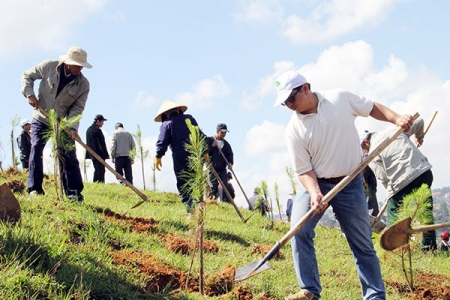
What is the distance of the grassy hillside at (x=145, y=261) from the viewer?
3643mm

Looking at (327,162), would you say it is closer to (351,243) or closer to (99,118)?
(351,243)

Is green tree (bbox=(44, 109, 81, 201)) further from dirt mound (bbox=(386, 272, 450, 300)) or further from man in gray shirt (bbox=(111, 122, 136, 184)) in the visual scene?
man in gray shirt (bbox=(111, 122, 136, 184))

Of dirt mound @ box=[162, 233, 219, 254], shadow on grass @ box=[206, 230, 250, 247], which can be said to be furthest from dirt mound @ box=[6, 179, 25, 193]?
shadow on grass @ box=[206, 230, 250, 247]

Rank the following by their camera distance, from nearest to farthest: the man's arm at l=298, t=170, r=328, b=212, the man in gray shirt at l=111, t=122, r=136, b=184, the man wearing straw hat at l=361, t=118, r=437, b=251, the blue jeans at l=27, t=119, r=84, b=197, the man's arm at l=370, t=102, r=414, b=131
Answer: the man's arm at l=298, t=170, r=328, b=212 → the man's arm at l=370, t=102, r=414, b=131 → the blue jeans at l=27, t=119, r=84, b=197 → the man wearing straw hat at l=361, t=118, r=437, b=251 → the man in gray shirt at l=111, t=122, r=136, b=184

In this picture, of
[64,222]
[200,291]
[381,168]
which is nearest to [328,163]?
[200,291]

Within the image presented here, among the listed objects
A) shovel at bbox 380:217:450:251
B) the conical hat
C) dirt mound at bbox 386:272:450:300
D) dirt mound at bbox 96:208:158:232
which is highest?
the conical hat

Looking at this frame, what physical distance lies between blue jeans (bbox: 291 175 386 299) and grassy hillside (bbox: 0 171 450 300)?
431mm

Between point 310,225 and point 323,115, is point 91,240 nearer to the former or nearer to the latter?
point 310,225

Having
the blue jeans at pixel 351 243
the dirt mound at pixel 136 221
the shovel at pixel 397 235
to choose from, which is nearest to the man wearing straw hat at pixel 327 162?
the blue jeans at pixel 351 243

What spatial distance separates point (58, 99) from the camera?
674cm

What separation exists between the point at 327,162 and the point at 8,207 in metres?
2.94

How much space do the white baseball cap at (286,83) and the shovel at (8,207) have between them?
2.64 meters

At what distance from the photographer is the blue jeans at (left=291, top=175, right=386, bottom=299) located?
4.08 metres

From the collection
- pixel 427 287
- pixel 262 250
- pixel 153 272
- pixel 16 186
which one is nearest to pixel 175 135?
pixel 16 186
